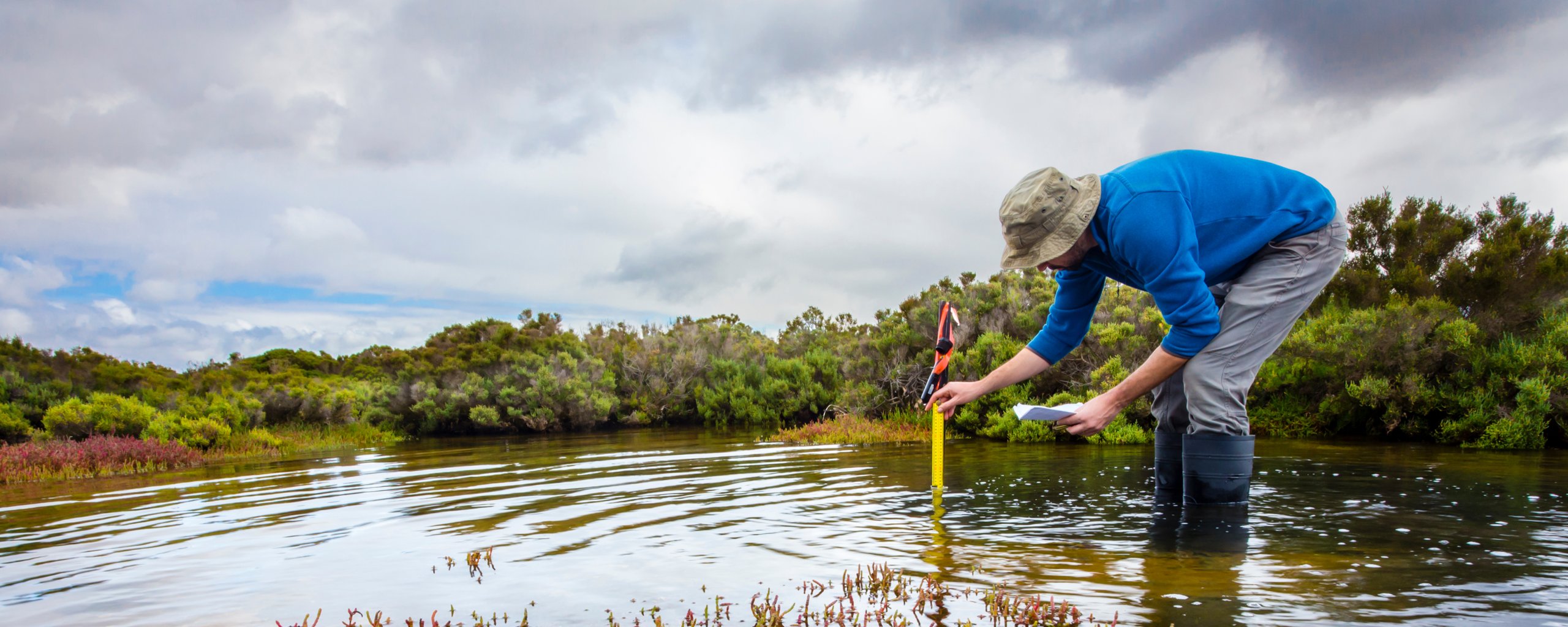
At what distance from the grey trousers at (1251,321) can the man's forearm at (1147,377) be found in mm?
365

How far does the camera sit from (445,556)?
178 inches

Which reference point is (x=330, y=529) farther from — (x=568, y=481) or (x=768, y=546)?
(x=768, y=546)

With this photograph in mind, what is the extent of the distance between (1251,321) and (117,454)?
505 inches

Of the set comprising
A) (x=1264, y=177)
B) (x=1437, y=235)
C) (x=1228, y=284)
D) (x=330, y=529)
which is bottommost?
(x=330, y=529)

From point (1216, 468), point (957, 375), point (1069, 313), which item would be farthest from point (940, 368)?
point (957, 375)

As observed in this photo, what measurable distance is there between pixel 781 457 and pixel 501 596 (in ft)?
20.4

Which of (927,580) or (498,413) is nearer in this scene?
(927,580)

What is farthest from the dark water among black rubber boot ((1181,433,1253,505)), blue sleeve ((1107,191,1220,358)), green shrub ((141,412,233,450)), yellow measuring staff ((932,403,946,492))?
green shrub ((141,412,233,450))

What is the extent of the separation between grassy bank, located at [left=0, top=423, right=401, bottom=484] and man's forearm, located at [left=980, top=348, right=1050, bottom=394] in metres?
10.9

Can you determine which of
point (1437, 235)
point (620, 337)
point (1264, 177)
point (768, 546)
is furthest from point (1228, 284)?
point (620, 337)

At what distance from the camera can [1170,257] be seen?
3818mm

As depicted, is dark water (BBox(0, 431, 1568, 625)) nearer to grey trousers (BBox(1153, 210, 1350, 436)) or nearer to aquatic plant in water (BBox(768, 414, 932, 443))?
grey trousers (BBox(1153, 210, 1350, 436))

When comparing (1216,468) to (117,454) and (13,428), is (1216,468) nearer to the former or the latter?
(117,454)

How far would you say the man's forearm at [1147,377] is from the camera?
13.1ft
